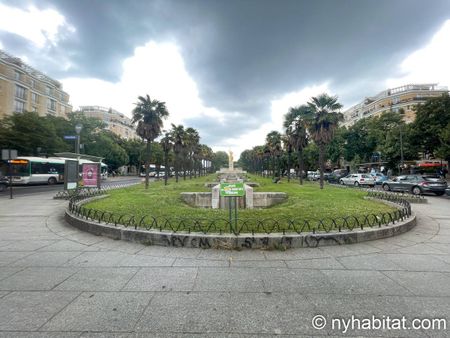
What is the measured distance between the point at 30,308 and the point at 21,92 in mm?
62605

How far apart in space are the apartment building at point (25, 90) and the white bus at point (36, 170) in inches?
741

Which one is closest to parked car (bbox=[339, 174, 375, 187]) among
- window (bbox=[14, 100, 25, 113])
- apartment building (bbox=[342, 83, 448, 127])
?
A: apartment building (bbox=[342, 83, 448, 127])

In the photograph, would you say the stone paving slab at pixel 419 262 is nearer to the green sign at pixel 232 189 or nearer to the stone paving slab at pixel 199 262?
the stone paving slab at pixel 199 262

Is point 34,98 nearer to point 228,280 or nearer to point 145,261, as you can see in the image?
point 145,261

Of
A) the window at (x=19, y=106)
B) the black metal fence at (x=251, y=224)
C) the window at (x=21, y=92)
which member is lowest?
the black metal fence at (x=251, y=224)

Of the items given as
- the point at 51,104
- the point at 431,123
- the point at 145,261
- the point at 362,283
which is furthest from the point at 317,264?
the point at 51,104

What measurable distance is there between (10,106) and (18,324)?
2323 inches

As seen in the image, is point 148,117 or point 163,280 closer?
point 163,280

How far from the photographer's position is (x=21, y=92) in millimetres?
48812

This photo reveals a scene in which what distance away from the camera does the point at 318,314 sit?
3.14 metres

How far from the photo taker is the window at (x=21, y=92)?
156 ft

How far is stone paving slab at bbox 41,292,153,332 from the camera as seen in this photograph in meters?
2.87

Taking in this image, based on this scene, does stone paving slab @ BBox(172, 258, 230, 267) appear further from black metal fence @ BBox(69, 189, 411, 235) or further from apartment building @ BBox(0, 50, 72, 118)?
apartment building @ BBox(0, 50, 72, 118)

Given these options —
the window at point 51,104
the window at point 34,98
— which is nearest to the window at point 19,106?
the window at point 34,98
